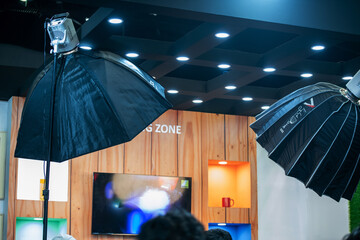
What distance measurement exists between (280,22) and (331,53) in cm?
239

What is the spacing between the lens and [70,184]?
748 centimetres

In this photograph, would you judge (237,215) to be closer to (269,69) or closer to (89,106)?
(269,69)

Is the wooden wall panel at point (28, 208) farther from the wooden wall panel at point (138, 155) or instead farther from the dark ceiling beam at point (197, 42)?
the dark ceiling beam at point (197, 42)

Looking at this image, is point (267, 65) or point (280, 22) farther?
point (267, 65)

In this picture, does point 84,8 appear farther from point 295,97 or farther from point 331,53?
point 295,97

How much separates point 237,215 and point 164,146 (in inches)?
56.8

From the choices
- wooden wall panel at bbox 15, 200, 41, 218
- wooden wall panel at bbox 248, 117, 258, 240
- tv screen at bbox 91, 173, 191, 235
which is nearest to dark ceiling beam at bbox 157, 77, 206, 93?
tv screen at bbox 91, 173, 191, 235

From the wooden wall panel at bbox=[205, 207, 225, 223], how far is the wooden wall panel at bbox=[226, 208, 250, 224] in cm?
10

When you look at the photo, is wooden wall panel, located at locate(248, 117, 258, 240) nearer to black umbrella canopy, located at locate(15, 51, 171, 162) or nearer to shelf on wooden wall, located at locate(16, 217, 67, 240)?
shelf on wooden wall, located at locate(16, 217, 67, 240)

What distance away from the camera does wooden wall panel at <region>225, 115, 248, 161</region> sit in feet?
28.1

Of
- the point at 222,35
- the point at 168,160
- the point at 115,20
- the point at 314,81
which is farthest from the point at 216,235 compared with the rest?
the point at 168,160

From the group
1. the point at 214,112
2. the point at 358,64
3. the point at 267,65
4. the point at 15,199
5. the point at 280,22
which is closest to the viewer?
the point at 280,22

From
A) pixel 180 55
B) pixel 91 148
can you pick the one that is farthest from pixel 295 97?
pixel 180 55

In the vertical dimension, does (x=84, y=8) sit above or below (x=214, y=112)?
above
